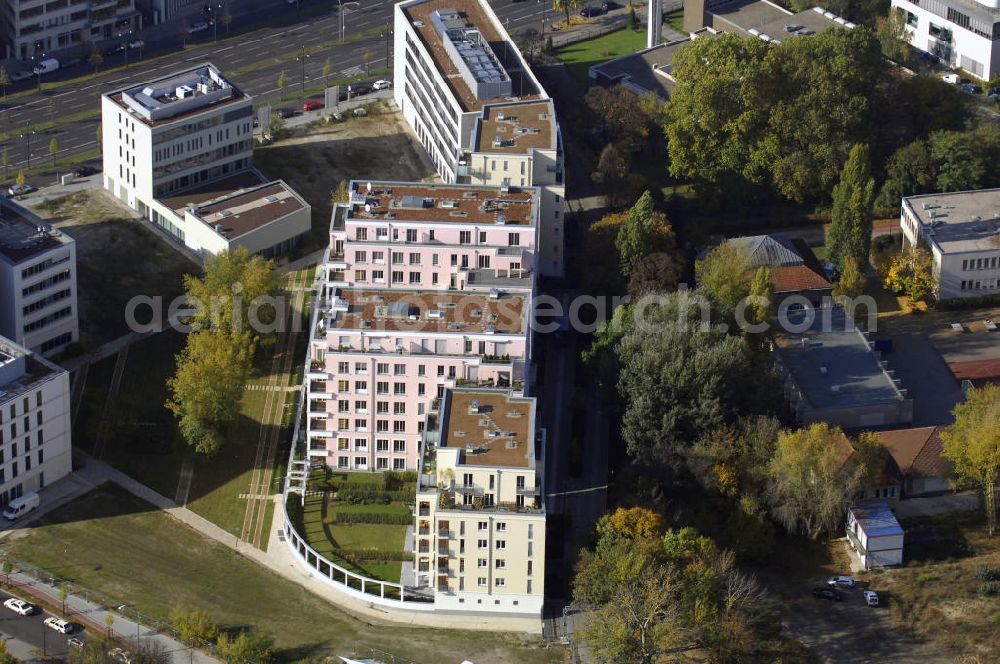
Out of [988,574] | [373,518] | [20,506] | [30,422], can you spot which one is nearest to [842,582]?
[988,574]

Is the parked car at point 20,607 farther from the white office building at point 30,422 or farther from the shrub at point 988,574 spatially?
the shrub at point 988,574

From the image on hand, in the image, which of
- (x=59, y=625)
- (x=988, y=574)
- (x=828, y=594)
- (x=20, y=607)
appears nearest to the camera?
(x=59, y=625)

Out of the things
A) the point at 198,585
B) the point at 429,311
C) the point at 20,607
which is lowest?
the point at 20,607

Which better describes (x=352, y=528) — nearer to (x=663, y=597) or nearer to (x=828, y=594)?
(x=663, y=597)

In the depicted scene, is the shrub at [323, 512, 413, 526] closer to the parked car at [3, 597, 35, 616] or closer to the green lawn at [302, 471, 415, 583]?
the green lawn at [302, 471, 415, 583]

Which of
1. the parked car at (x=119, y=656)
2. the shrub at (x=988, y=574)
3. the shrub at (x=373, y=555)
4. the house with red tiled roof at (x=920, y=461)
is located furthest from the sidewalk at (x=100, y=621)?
the shrub at (x=988, y=574)

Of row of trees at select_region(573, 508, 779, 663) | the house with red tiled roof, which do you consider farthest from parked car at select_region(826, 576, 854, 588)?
the house with red tiled roof
